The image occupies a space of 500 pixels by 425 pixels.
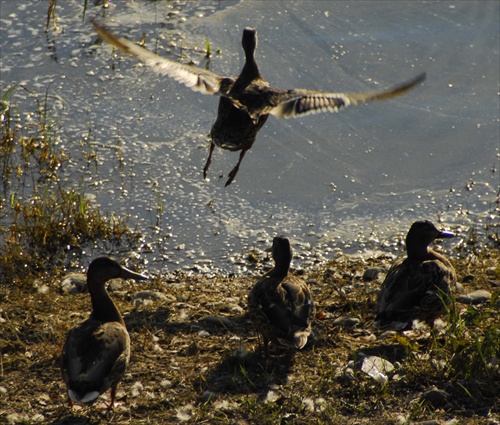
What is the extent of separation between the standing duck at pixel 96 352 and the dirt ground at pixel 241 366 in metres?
0.26

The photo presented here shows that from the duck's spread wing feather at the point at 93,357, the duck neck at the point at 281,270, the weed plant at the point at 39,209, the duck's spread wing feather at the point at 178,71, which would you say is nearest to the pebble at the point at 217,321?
the duck neck at the point at 281,270

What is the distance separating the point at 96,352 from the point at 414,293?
234 cm

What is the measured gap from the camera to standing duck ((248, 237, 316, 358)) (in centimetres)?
592

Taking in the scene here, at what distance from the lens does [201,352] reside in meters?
6.23

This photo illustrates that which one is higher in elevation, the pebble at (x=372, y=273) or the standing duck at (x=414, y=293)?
the standing duck at (x=414, y=293)

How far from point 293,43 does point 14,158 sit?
3852mm

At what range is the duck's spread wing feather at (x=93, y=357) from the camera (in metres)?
5.20

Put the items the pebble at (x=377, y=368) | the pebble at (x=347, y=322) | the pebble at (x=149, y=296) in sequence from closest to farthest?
the pebble at (x=377, y=368), the pebble at (x=347, y=322), the pebble at (x=149, y=296)

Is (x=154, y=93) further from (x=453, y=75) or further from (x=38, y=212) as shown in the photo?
(x=453, y=75)

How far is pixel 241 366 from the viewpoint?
5785mm

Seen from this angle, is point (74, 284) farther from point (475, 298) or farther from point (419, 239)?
point (475, 298)

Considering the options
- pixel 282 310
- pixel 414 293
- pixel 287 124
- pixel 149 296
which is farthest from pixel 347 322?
pixel 287 124

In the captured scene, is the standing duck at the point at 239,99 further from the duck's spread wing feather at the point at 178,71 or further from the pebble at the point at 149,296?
the pebble at the point at 149,296

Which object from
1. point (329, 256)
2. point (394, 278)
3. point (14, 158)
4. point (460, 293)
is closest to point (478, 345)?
point (394, 278)
